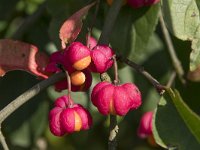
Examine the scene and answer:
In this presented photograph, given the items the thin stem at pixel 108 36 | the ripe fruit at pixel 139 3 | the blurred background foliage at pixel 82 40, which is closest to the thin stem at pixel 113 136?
the thin stem at pixel 108 36

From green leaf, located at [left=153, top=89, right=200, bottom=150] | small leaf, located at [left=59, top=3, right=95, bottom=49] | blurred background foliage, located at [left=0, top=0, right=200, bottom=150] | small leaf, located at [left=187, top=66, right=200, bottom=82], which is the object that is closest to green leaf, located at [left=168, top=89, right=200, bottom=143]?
green leaf, located at [left=153, top=89, right=200, bottom=150]

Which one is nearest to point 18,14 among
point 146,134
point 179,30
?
point 146,134

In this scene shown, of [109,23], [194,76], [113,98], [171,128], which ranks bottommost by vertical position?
[194,76]

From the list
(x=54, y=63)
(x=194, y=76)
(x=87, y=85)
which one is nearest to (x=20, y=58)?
(x=54, y=63)

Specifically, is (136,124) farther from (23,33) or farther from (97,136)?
(23,33)

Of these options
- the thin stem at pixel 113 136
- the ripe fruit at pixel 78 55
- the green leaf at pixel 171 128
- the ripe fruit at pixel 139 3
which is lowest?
the green leaf at pixel 171 128

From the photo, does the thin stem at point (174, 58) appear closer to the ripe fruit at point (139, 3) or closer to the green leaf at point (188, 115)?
the ripe fruit at point (139, 3)

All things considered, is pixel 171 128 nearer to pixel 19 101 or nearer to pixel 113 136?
pixel 113 136
